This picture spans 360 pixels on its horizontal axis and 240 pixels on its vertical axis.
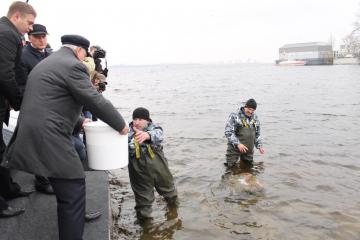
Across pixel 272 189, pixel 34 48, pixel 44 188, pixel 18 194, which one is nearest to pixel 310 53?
pixel 272 189

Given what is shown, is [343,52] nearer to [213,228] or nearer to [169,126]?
[169,126]

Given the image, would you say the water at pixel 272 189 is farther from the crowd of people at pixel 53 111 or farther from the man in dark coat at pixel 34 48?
the man in dark coat at pixel 34 48

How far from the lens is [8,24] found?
11.6ft

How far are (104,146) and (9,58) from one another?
1.28m

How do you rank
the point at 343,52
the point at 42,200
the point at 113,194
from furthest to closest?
1. the point at 343,52
2. the point at 113,194
3. the point at 42,200

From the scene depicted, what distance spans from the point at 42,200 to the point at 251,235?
305cm

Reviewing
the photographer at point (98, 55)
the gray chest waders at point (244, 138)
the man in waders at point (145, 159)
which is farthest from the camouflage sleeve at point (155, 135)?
the gray chest waders at point (244, 138)

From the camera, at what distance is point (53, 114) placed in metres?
2.96

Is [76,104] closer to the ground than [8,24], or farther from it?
closer to the ground

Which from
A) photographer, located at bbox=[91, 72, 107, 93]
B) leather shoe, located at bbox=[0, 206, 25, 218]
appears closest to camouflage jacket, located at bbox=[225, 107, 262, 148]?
photographer, located at bbox=[91, 72, 107, 93]

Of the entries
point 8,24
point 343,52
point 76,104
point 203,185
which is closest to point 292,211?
point 203,185

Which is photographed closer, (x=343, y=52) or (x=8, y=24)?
(x=8, y=24)

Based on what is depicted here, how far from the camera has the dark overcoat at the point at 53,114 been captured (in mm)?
2932

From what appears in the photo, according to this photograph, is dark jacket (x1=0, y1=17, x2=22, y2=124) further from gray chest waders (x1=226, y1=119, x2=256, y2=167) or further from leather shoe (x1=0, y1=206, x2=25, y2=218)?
gray chest waders (x1=226, y1=119, x2=256, y2=167)
